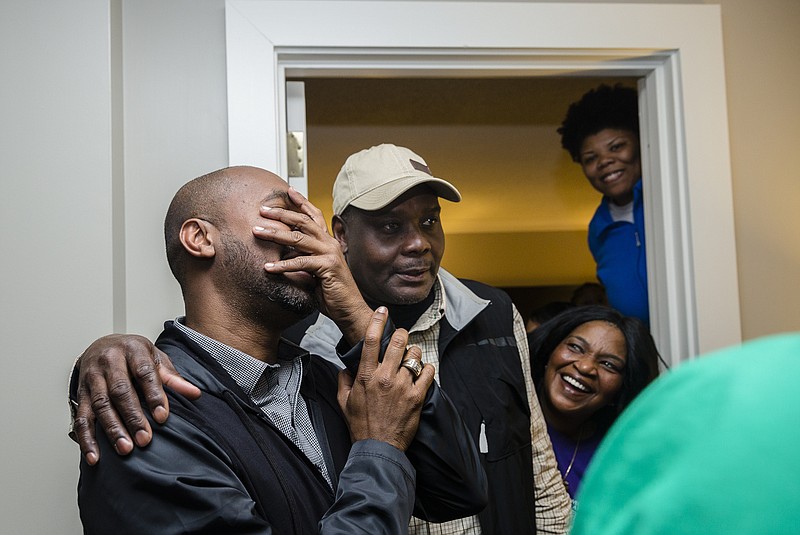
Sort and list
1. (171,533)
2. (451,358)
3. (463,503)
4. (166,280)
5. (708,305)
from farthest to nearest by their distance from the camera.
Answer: (708,305)
(166,280)
(451,358)
(463,503)
(171,533)

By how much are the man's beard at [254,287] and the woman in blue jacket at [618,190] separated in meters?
1.57

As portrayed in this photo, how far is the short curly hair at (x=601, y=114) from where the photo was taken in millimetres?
2623

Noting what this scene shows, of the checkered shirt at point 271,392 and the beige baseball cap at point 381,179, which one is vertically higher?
the beige baseball cap at point 381,179

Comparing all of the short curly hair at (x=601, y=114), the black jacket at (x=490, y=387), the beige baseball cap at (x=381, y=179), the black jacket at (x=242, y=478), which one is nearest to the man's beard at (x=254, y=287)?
the black jacket at (x=242, y=478)

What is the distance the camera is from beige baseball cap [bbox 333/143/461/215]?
1.69m

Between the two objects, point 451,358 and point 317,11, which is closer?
point 451,358

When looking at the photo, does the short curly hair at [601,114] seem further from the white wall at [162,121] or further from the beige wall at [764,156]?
the white wall at [162,121]

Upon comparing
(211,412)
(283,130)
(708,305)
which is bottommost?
(211,412)

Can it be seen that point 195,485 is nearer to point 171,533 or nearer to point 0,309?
point 171,533

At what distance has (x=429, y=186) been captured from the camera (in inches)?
68.9

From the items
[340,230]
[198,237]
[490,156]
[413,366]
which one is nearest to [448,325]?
[340,230]

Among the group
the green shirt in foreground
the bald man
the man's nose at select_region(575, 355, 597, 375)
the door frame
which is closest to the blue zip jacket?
the man's nose at select_region(575, 355, 597, 375)

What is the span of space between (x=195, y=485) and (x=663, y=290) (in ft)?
4.92

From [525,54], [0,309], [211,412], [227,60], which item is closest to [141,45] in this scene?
[227,60]
